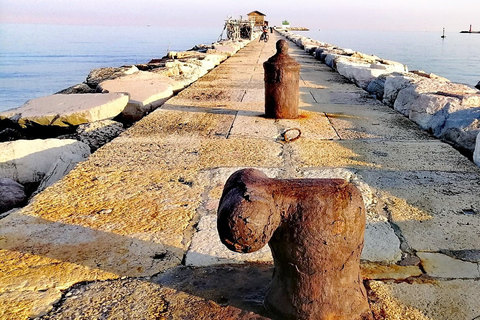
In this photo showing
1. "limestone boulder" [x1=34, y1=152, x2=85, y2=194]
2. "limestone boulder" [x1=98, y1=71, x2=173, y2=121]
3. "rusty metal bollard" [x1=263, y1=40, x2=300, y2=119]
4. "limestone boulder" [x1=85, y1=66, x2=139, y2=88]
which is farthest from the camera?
"limestone boulder" [x1=85, y1=66, x2=139, y2=88]

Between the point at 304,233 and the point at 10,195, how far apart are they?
292 cm

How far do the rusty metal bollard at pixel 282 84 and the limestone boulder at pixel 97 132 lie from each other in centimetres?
177

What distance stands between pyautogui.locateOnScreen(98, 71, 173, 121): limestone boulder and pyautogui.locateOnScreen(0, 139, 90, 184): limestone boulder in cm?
153

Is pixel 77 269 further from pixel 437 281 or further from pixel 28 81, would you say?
pixel 28 81

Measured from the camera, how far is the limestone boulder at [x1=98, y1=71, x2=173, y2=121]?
5.86 meters

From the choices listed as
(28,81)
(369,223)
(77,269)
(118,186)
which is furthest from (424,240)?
(28,81)

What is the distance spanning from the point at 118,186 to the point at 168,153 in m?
0.79

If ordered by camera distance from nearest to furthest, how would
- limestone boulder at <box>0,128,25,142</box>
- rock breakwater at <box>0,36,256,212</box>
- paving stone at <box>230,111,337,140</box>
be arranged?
rock breakwater at <box>0,36,256,212</box> → paving stone at <box>230,111,337,140</box> → limestone boulder at <box>0,128,25,142</box>

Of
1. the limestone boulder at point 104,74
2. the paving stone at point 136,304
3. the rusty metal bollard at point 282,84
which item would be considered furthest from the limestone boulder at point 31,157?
the limestone boulder at point 104,74

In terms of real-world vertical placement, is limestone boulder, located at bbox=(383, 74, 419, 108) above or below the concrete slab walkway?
above

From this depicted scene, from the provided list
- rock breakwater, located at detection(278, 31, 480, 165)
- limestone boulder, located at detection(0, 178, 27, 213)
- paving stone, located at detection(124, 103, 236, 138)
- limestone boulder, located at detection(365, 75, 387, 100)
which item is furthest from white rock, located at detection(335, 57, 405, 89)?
limestone boulder, located at detection(0, 178, 27, 213)

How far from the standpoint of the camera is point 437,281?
1922 mm

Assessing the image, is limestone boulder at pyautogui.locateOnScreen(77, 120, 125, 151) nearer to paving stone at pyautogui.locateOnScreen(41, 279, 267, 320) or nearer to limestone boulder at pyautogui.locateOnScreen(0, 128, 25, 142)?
limestone boulder at pyautogui.locateOnScreen(0, 128, 25, 142)

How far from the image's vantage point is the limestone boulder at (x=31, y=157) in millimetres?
4180
